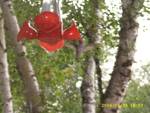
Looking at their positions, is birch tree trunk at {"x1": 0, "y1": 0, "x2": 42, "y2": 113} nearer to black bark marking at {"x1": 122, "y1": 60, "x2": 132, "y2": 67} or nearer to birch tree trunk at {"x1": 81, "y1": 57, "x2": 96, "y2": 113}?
black bark marking at {"x1": 122, "y1": 60, "x2": 132, "y2": 67}

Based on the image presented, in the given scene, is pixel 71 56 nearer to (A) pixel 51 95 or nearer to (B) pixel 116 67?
(B) pixel 116 67

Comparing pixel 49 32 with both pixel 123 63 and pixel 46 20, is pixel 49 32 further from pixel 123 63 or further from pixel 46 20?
pixel 123 63

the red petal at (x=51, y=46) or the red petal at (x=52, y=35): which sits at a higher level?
the red petal at (x=52, y=35)

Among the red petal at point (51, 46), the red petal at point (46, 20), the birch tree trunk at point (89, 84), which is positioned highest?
the red petal at point (46, 20)

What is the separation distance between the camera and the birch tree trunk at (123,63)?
7.89 meters

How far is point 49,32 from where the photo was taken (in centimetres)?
532

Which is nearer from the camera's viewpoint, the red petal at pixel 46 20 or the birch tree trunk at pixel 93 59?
the red petal at pixel 46 20

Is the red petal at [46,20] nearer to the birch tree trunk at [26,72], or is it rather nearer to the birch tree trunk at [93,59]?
the birch tree trunk at [26,72]

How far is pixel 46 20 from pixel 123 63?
2991mm

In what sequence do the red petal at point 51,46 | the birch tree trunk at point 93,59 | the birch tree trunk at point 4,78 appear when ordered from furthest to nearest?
the birch tree trunk at point 93,59, the birch tree trunk at point 4,78, the red petal at point 51,46

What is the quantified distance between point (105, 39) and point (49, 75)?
2582 millimetres

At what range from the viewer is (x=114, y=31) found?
10422 millimetres

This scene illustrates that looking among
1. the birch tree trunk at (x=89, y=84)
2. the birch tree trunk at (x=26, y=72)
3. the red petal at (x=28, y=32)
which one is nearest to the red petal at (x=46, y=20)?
the red petal at (x=28, y=32)

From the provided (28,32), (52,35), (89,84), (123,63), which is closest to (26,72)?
(28,32)
